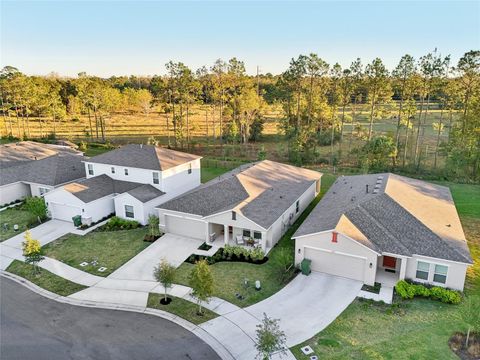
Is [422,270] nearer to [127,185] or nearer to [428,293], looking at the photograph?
[428,293]

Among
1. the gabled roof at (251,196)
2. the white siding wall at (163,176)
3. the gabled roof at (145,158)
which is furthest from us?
the gabled roof at (145,158)

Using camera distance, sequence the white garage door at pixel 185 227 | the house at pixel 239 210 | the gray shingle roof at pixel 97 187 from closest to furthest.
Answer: the house at pixel 239 210 < the white garage door at pixel 185 227 < the gray shingle roof at pixel 97 187

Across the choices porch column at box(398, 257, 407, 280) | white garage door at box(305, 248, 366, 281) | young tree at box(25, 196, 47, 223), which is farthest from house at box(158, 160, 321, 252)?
young tree at box(25, 196, 47, 223)

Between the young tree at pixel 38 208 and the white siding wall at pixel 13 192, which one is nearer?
the young tree at pixel 38 208

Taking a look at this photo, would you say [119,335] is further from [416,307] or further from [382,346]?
[416,307]

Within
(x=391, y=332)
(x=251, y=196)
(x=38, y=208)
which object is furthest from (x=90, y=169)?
(x=391, y=332)

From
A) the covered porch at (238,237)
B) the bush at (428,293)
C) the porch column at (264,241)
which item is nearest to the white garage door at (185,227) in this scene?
the covered porch at (238,237)

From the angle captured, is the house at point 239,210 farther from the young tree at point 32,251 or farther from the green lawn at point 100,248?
the young tree at point 32,251

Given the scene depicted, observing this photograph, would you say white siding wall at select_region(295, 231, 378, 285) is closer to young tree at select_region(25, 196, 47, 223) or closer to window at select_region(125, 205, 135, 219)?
window at select_region(125, 205, 135, 219)
